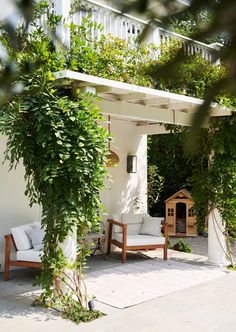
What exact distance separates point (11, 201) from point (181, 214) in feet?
19.7

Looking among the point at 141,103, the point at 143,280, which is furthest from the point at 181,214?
the point at 141,103

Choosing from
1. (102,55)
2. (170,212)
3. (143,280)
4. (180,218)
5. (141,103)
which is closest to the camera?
(102,55)

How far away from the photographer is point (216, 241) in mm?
7383

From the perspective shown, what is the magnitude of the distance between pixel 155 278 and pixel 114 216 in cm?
226

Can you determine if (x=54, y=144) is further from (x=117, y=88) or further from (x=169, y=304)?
(x=169, y=304)

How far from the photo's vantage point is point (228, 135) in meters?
7.03

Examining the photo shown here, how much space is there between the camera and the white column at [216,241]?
288 inches

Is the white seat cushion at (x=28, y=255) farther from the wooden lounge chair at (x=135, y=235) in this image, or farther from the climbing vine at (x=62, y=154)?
the wooden lounge chair at (x=135, y=235)

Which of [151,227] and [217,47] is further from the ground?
[217,47]

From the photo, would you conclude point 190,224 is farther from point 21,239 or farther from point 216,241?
point 21,239

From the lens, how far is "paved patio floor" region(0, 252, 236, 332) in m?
4.23

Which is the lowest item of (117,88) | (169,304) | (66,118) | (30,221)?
(169,304)

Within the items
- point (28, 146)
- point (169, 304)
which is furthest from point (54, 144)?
point (169, 304)

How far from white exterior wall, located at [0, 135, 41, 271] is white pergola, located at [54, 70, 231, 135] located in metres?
2.08
